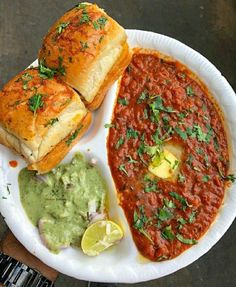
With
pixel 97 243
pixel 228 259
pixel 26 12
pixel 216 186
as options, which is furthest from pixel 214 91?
pixel 26 12

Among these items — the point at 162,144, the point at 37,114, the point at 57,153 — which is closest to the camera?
the point at 37,114

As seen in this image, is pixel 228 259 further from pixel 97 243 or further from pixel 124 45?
pixel 124 45

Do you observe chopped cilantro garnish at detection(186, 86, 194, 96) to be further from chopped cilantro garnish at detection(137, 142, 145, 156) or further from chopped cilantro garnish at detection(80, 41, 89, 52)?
chopped cilantro garnish at detection(80, 41, 89, 52)

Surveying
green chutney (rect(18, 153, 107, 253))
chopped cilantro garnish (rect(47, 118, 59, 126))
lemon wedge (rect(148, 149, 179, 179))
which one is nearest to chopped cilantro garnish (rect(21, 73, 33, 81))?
chopped cilantro garnish (rect(47, 118, 59, 126))

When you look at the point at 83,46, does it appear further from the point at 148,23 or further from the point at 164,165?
the point at 148,23

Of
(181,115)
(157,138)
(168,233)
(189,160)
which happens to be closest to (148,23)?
(181,115)

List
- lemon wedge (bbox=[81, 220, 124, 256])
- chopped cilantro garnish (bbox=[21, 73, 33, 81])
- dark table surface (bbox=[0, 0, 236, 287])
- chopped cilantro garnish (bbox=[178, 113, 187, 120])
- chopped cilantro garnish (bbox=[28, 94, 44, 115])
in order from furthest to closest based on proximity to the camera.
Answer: dark table surface (bbox=[0, 0, 236, 287]) → chopped cilantro garnish (bbox=[178, 113, 187, 120]) → lemon wedge (bbox=[81, 220, 124, 256]) → chopped cilantro garnish (bbox=[21, 73, 33, 81]) → chopped cilantro garnish (bbox=[28, 94, 44, 115])
